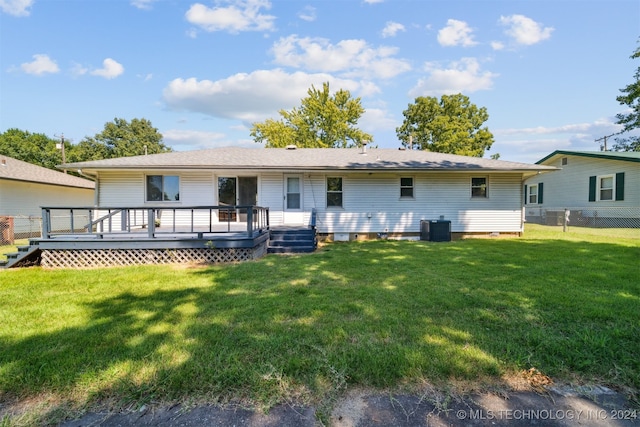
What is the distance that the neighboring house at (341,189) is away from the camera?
1119 centimetres

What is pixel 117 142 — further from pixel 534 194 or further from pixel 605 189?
pixel 605 189

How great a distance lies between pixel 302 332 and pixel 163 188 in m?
10.3

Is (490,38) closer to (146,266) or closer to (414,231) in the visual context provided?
(414,231)

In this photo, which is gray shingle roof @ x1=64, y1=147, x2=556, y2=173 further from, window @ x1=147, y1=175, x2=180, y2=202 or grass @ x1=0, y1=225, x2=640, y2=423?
grass @ x1=0, y1=225, x2=640, y2=423

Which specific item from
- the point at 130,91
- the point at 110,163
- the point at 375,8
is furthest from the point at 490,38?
the point at 130,91

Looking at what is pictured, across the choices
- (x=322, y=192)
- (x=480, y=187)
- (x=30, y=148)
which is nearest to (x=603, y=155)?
(x=480, y=187)

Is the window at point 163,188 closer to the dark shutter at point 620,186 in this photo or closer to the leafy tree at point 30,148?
the dark shutter at point 620,186

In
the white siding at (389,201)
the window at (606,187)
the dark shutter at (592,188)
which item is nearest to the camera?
the white siding at (389,201)

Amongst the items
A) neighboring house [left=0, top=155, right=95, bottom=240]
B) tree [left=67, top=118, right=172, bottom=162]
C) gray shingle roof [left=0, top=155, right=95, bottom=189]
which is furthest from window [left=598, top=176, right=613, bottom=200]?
tree [left=67, top=118, right=172, bottom=162]

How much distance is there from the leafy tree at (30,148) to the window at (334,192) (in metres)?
36.5

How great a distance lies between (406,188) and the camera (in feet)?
39.9

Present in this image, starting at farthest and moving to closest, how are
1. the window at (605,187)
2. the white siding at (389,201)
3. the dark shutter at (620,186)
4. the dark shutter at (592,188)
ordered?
the dark shutter at (592,188)
the window at (605,187)
the dark shutter at (620,186)
the white siding at (389,201)

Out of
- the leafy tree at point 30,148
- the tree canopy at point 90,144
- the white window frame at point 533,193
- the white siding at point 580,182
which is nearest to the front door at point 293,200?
the white siding at point 580,182

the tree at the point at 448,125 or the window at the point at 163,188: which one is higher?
the tree at the point at 448,125
